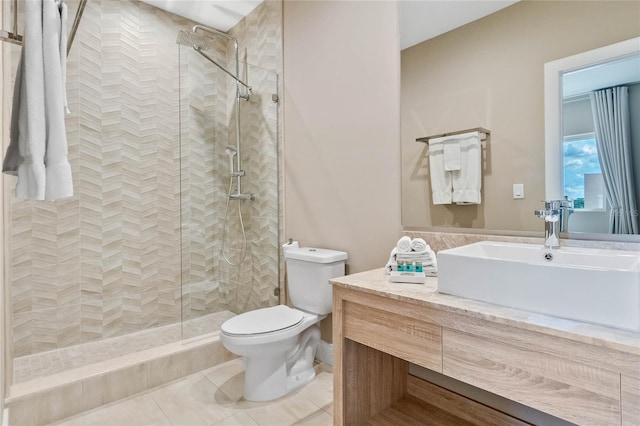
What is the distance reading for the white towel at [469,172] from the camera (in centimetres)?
157

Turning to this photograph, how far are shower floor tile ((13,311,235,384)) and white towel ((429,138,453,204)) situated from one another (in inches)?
67.6

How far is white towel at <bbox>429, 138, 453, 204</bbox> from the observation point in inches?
65.8

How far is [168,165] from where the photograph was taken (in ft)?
9.10

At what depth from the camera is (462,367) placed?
3.51 ft

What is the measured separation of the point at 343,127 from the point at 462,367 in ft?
4.81

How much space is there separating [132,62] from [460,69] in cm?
234

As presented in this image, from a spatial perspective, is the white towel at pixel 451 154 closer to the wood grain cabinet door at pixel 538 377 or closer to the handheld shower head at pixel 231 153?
the wood grain cabinet door at pixel 538 377

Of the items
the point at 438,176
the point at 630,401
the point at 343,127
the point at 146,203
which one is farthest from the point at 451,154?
the point at 146,203

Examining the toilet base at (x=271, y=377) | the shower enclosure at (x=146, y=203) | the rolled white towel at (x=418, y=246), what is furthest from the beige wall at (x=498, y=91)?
the shower enclosure at (x=146, y=203)

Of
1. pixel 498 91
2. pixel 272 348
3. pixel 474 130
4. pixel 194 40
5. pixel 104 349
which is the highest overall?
pixel 194 40

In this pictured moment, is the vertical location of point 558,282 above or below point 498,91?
below

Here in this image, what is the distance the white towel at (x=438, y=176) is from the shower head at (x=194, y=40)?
1736 mm

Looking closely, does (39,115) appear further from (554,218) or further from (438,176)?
(554,218)

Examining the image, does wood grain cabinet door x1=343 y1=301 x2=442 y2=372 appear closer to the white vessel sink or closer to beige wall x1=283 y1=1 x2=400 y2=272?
the white vessel sink
